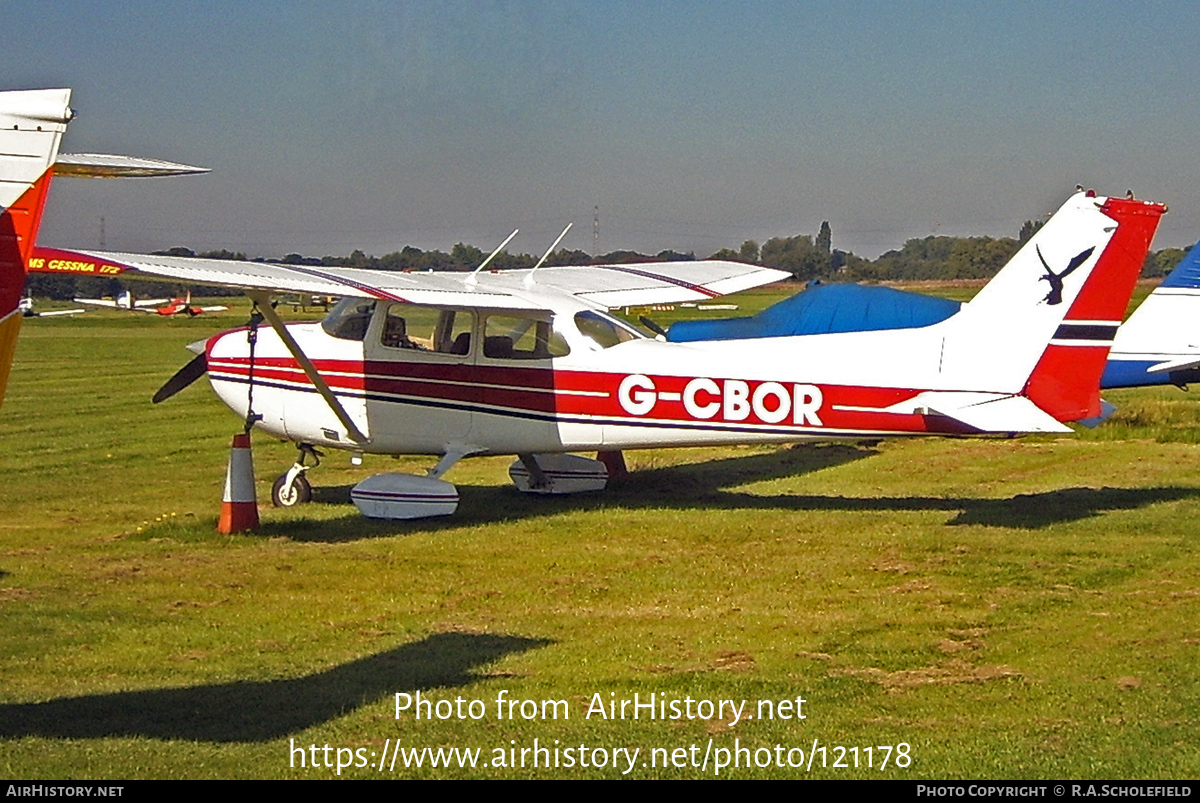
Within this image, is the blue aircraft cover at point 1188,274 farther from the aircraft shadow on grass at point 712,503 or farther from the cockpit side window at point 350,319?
the cockpit side window at point 350,319

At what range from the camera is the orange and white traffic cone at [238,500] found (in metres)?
10.0

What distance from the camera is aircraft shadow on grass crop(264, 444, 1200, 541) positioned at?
1047cm

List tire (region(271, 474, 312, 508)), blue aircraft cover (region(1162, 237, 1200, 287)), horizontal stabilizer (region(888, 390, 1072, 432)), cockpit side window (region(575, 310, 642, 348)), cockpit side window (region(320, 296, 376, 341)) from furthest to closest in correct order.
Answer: blue aircraft cover (region(1162, 237, 1200, 287)) → tire (region(271, 474, 312, 508)) → cockpit side window (region(320, 296, 376, 341)) → cockpit side window (region(575, 310, 642, 348)) → horizontal stabilizer (region(888, 390, 1072, 432))

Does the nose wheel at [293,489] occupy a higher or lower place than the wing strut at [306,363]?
lower

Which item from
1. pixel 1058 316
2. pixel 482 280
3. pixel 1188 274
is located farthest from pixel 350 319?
pixel 1188 274

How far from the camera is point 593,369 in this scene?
36.1 ft

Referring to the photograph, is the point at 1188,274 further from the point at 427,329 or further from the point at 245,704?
the point at 245,704

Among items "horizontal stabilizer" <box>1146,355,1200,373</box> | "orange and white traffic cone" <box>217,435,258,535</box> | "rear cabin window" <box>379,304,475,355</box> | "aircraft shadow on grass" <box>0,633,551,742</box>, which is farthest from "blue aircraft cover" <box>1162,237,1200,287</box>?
"aircraft shadow on grass" <box>0,633,551,742</box>

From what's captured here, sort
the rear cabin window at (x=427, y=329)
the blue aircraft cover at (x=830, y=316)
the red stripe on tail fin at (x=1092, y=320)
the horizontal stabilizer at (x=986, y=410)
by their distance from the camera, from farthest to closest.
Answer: the blue aircraft cover at (x=830, y=316)
the rear cabin window at (x=427, y=329)
the red stripe on tail fin at (x=1092, y=320)
the horizontal stabilizer at (x=986, y=410)

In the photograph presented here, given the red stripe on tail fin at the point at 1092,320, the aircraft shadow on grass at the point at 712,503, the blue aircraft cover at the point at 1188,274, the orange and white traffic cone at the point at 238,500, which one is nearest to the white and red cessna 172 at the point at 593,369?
the red stripe on tail fin at the point at 1092,320

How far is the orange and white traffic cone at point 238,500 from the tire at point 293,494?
5.58 feet

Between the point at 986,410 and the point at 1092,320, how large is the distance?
1011 mm

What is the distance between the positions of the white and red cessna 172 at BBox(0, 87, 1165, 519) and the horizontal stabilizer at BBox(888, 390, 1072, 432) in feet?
0.04

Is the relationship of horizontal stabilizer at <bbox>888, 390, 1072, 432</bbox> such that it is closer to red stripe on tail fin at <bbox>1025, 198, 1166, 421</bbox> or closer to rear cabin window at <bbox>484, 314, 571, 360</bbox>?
red stripe on tail fin at <bbox>1025, 198, 1166, 421</bbox>
